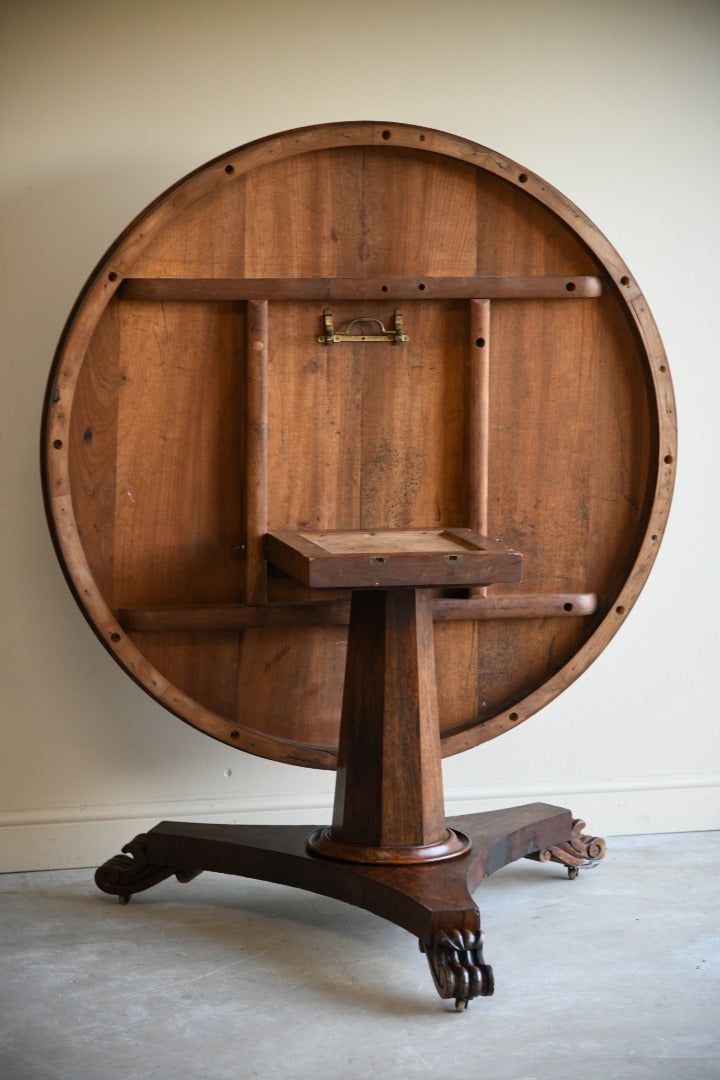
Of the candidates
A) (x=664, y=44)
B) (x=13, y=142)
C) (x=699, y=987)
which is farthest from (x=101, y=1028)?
(x=664, y=44)

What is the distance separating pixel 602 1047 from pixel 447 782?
1146 mm

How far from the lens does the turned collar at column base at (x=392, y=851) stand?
245 centimetres

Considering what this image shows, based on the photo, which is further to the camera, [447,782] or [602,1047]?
[447,782]

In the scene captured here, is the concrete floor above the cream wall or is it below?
below

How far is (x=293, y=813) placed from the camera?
3.09 m

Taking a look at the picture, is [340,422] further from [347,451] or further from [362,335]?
[362,335]

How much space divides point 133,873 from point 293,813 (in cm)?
51

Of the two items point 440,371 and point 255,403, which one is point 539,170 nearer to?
point 440,371

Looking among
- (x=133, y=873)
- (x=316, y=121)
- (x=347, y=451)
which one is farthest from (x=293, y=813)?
(x=316, y=121)

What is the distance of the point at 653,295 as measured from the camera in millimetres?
3184

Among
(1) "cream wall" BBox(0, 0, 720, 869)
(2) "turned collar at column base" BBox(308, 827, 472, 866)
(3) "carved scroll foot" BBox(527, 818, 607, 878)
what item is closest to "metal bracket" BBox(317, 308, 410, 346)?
(1) "cream wall" BBox(0, 0, 720, 869)

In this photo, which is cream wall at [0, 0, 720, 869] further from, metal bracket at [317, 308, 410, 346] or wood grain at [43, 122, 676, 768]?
metal bracket at [317, 308, 410, 346]

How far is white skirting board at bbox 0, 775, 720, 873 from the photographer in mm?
2934

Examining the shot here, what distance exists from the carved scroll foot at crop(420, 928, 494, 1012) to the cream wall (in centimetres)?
90
